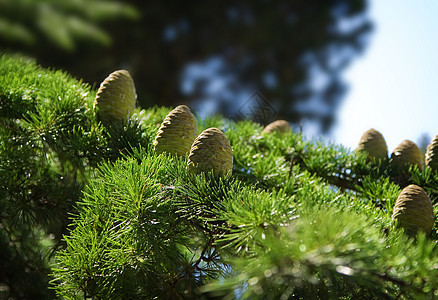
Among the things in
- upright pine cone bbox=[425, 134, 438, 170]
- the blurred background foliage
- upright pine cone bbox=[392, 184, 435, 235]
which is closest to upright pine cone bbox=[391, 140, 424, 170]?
upright pine cone bbox=[425, 134, 438, 170]

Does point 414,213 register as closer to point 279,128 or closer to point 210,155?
point 210,155

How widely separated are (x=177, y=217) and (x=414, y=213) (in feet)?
1.03

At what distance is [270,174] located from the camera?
27.8 inches

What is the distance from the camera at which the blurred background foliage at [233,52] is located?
3.18 m

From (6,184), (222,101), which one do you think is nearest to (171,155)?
(6,184)

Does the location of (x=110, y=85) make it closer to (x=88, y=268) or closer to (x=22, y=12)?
(x=88, y=268)

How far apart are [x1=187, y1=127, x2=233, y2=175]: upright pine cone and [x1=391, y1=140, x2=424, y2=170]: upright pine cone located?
0.42 meters

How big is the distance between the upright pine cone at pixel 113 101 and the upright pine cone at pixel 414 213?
0.41 meters

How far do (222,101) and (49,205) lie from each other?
119 inches

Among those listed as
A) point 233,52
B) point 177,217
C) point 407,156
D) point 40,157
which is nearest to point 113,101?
point 40,157

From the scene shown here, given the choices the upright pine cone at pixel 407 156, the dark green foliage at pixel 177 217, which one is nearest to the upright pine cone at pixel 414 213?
the dark green foliage at pixel 177 217

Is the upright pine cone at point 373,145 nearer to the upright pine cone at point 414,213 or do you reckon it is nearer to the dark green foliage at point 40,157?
the upright pine cone at point 414,213

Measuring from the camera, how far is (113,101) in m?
0.67

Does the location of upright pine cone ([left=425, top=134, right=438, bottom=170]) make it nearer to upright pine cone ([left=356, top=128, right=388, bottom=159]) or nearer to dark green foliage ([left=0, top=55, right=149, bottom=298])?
upright pine cone ([left=356, top=128, right=388, bottom=159])
